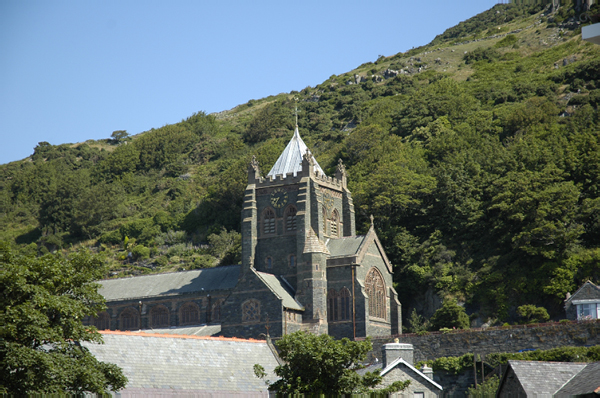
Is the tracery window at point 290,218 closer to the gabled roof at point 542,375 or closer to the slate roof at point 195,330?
the slate roof at point 195,330

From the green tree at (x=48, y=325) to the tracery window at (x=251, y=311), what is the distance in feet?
80.0

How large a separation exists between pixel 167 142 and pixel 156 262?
154ft

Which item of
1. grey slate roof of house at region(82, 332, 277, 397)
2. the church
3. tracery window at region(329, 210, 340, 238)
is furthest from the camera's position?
tracery window at region(329, 210, 340, 238)

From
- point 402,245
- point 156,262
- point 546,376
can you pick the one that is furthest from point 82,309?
point 156,262

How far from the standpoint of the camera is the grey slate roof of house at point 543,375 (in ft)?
102

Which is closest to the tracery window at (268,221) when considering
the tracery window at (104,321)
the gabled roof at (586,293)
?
the tracery window at (104,321)

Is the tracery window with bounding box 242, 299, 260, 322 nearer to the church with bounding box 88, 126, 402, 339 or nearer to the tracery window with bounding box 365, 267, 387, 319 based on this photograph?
the church with bounding box 88, 126, 402, 339

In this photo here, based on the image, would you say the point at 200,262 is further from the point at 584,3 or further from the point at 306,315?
the point at 584,3

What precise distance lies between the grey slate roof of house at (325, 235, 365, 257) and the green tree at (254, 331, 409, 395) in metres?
25.0

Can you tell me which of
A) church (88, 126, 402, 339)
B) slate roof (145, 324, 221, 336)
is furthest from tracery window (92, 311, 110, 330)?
slate roof (145, 324, 221, 336)

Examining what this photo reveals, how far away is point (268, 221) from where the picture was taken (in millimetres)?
59375

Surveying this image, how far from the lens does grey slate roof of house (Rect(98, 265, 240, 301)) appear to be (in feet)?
198

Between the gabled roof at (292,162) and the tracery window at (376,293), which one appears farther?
the gabled roof at (292,162)

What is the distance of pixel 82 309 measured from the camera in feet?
92.7
